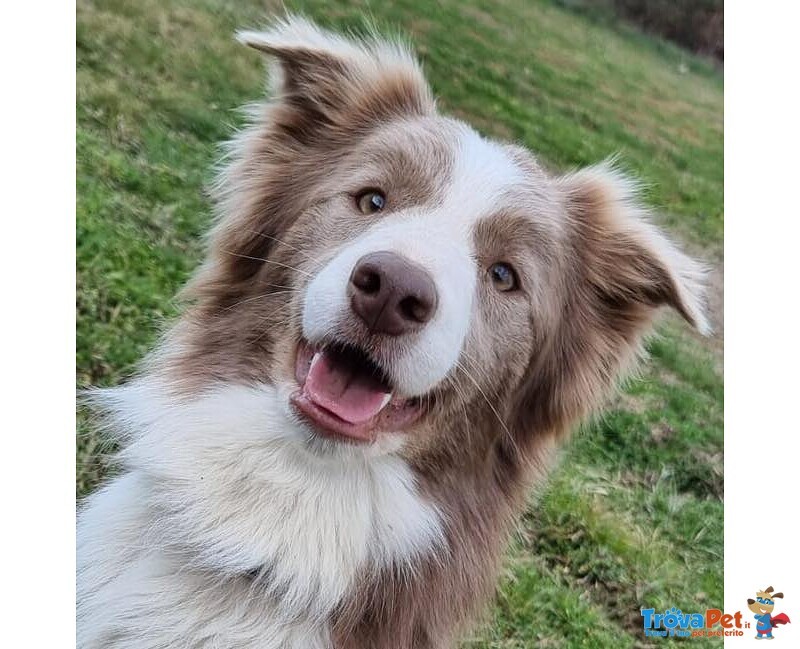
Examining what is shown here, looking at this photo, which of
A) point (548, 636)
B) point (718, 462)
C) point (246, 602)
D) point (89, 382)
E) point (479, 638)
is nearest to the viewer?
point (246, 602)

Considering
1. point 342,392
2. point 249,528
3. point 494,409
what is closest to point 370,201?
point 342,392

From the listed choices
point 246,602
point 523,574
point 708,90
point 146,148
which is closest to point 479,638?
point 523,574

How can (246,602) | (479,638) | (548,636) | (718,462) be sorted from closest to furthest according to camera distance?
(246,602), (479,638), (548,636), (718,462)

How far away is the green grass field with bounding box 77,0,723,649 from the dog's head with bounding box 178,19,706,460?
0.84 ft

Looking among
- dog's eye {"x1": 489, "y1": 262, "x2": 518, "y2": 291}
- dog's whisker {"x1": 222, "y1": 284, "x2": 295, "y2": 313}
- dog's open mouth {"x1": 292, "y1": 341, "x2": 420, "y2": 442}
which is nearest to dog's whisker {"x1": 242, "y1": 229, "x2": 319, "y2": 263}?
dog's whisker {"x1": 222, "y1": 284, "x2": 295, "y2": 313}

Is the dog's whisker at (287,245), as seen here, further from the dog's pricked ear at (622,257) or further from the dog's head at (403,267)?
A: the dog's pricked ear at (622,257)

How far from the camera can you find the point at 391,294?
1.95 m

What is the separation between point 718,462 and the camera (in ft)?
11.0

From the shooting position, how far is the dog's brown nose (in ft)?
6.38

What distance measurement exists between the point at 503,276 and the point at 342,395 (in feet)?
1.92

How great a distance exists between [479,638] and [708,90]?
7.62 ft

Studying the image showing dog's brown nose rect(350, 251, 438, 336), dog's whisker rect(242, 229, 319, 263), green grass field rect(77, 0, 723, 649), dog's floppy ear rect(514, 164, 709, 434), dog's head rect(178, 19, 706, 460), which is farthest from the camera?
green grass field rect(77, 0, 723, 649)
